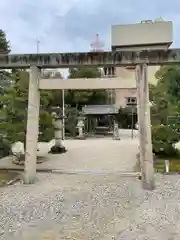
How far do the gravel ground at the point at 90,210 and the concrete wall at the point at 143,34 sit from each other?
10.4 ft

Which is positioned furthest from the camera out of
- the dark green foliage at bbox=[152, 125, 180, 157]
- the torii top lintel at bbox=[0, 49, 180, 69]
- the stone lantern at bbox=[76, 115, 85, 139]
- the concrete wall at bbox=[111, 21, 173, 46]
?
the stone lantern at bbox=[76, 115, 85, 139]

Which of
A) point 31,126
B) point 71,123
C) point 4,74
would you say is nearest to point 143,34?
point 31,126

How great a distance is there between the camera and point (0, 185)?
23.8 ft

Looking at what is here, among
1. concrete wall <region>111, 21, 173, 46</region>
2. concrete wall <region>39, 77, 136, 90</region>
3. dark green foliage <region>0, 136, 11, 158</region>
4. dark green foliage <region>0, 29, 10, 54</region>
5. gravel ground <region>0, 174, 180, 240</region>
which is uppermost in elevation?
dark green foliage <region>0, 29, 10, 54</region>

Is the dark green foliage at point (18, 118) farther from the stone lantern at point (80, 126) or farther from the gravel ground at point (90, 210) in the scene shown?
the stone lantern at point (80, 126)

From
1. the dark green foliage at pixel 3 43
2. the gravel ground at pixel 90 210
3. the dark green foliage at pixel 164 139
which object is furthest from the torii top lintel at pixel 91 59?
the dark green foliage at pixel 3 43

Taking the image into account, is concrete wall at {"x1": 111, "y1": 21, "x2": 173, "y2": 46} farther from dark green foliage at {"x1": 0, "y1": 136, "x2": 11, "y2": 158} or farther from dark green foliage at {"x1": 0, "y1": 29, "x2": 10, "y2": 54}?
dark green foliage at {"x1": 0, "y1": 29, "x2": 10, "y2": 54}

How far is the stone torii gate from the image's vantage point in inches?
266

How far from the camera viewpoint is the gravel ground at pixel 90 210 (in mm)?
4477

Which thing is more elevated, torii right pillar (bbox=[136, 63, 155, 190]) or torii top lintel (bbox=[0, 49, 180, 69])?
torii top lintel (bbox=[0, 49, 180, 69])

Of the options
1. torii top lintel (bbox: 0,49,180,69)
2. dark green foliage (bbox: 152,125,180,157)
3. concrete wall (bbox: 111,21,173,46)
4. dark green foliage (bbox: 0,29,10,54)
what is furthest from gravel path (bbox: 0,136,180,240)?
dark green foliage (bbox: 0,29,10,54)

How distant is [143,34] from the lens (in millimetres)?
7078

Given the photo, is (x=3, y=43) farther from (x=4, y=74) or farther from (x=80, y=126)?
(x=80, y=126)

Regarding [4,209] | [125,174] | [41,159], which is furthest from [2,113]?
[4,209]
